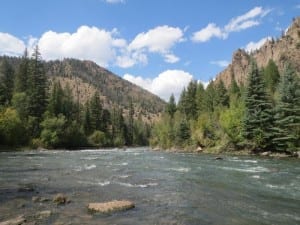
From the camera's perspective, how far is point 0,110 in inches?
3243

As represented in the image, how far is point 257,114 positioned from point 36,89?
209 ft

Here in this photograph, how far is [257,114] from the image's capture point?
65.4 m

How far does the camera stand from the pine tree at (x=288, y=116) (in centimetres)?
6084

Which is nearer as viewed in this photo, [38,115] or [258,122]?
[258,122]

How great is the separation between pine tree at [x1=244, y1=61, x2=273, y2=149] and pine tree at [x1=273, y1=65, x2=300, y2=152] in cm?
179

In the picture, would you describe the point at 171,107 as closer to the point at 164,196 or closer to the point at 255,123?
the point at 255,123

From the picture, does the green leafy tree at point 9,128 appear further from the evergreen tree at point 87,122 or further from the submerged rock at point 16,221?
the submerged rock at point 16,221

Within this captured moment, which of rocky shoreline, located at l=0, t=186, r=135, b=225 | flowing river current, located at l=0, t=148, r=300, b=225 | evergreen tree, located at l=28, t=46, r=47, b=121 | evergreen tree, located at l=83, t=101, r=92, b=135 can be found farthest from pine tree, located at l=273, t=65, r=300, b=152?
evergreen tree, located at l=83, t=101, r=92, b=135

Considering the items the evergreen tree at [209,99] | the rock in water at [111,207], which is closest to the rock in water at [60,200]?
the rock in water at [111,207]

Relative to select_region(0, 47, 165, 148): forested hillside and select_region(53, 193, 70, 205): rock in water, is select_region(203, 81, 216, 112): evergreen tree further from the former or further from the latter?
select_region(53, 193, 70, 205): rock in water

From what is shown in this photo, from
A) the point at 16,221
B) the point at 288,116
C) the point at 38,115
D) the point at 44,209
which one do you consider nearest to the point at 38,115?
the point at 38,115

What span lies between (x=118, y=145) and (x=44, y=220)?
134449 millimetres

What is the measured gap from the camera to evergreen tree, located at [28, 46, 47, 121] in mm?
101000

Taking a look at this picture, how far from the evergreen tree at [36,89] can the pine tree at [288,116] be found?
6403 cm
